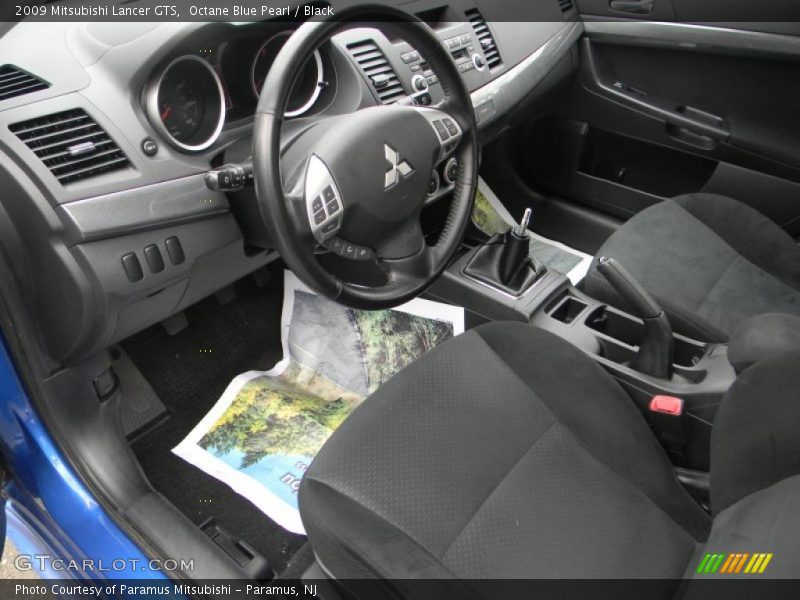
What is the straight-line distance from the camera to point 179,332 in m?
1.49

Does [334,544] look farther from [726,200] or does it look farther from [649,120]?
[649,120]

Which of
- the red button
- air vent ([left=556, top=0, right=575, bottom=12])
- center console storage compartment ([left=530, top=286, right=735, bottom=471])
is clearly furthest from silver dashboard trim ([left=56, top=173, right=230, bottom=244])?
air vent ([left=556, top=0, right=575, bottom=12])

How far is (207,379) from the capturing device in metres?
1.51

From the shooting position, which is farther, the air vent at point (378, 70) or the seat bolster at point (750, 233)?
the seat bolster at point (750, 233)

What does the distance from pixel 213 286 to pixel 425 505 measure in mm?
616

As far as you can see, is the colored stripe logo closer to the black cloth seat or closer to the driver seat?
the driver seat

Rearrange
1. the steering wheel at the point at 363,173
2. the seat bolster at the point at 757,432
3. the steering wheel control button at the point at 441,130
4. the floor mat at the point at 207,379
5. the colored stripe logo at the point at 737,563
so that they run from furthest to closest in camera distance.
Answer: the floor mat at the point at 207,379 < the steering wheel control button at the point at 441,130 < the steering wheel at the point at 363,173 < the seat bolster at the point at 757,432 < the colored stripe logo at the point at 737,563

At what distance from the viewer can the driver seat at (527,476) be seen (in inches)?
30.0

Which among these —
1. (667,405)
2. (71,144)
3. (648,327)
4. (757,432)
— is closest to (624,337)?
(648,327)

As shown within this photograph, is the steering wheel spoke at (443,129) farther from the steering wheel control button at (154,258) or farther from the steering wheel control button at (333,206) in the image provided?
the steering wheel control button at (154,258)

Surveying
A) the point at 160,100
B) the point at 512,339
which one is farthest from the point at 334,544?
the point at 160,100

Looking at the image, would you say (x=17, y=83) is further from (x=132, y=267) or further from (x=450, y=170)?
(x=450, y=170)

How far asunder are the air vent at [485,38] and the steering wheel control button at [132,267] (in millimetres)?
1020

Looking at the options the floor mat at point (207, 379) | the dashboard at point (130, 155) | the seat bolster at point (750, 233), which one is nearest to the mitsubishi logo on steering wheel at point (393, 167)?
the dashboard at point (130, 155)
